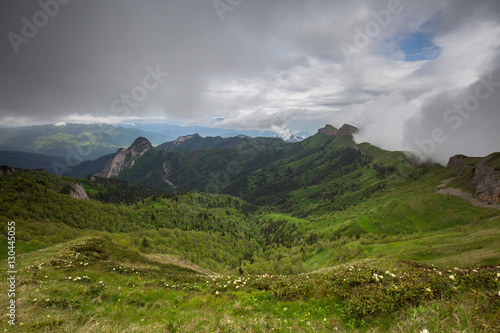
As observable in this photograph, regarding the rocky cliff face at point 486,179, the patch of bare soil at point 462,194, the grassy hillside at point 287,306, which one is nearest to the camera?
the grassy hillside at point 287,306

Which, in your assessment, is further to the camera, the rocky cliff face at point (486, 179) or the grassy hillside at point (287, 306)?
the rocky cliff face at point (486, 179)

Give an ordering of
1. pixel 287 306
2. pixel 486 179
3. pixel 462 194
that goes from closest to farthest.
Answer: pixel 287 306 → pixel 486 179 → pixel 462 194

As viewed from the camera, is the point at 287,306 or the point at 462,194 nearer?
the point at 287,306

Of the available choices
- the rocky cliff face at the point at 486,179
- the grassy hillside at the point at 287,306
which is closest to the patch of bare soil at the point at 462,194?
the rocky cliff face at the point at 486,179

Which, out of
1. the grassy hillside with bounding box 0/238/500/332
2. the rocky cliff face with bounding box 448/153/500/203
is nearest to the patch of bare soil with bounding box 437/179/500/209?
the rocky cliff face with bounding box 448/153/500/203

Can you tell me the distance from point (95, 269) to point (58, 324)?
58.4ft

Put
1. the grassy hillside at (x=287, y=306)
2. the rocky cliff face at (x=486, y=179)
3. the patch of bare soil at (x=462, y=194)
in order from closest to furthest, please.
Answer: the grassy hillside at (x=287, y=306) → the patch of bare soil at (x=462, y=194) → the rocky cliff face at (x=486, y=179)

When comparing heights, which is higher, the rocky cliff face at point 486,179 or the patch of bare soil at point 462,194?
the rocky cliff face at point 486,179

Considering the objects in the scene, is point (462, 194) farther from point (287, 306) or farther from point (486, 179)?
point (287, 306)

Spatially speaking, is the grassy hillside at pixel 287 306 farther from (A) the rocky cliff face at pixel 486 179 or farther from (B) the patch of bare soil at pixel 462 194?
(A) the rocky cliff face at pixel 486 179

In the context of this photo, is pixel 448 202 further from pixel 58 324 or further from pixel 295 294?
pixel 58 324

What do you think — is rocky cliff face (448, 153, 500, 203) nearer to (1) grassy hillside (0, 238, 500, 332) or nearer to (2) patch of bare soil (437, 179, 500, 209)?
(2) patch of bare soil (437, 179, 500, 209)

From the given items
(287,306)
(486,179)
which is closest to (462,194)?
(486,179)

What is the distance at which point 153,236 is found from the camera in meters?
129
